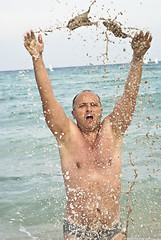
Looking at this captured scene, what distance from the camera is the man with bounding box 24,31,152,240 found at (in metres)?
3.06

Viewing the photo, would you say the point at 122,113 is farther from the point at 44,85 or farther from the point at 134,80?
the point at 44,85

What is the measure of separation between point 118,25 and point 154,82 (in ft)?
59.6

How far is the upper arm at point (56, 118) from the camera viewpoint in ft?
9.68

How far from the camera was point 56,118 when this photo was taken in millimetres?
2996

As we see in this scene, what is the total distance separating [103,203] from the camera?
3107 millimetres

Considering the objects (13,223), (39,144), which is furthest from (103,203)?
(39,144)

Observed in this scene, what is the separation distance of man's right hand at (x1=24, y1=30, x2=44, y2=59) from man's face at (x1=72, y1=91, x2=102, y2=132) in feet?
1.94

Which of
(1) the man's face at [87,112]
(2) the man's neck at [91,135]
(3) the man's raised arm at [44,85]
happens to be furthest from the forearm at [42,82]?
(2) the man's neck at [91,135]

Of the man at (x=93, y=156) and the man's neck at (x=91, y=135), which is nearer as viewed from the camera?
the man at (x=93, y=156)

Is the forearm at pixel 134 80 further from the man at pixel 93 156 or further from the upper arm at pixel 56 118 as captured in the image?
the upper arm at pixel 56 118

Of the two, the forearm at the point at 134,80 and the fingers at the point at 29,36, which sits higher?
the fingers at the point at 29,36

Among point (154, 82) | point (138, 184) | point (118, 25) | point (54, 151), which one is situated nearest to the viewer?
point (118, 25)

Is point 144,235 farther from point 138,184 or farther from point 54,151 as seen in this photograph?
point 54,151

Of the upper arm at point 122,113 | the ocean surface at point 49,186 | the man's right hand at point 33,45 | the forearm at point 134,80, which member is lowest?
the ocean surface at point 49,186
